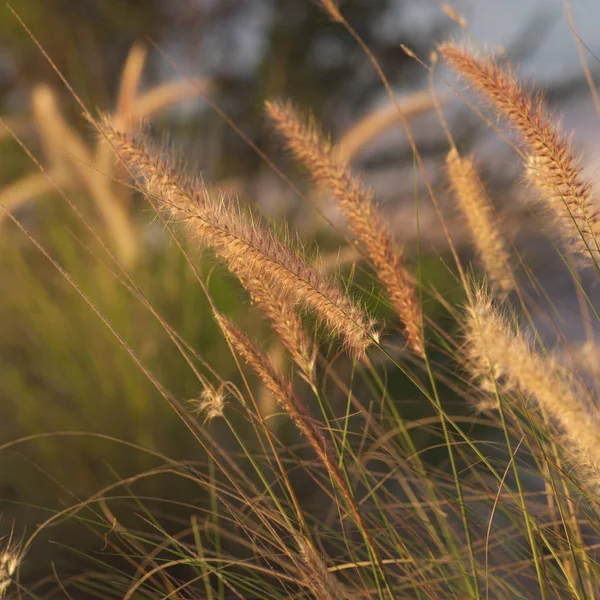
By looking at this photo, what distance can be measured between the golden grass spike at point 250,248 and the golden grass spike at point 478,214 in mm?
358

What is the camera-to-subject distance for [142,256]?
6.69 ft

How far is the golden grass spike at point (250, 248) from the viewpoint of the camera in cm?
68

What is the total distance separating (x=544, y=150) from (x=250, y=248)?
329 millimetres

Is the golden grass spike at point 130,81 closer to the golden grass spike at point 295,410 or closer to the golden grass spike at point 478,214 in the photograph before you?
the golden grass spike at point 478,214

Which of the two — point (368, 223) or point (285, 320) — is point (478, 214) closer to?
point (368, 223)

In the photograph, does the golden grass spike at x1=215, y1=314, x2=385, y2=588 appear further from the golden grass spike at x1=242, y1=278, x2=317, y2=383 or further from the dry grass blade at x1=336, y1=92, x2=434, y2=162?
the dry grass blade at x1=336, y1=92, x2=434, y2=162

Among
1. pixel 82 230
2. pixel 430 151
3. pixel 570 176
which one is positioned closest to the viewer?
pixel 570 176

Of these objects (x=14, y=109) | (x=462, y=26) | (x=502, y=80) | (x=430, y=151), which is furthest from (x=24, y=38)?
(x=502, y=80)

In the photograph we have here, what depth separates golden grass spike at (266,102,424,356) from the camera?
2.75ft

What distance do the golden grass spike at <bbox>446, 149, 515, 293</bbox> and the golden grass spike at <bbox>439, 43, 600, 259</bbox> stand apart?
0.62 feet

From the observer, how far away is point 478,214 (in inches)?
40.9

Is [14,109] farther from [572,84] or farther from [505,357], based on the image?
[505,357]

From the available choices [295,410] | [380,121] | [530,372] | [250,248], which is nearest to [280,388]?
[295,410]

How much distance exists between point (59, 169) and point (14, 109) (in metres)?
2.89
